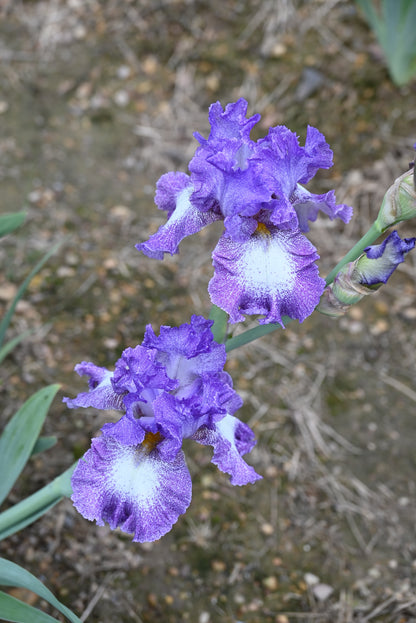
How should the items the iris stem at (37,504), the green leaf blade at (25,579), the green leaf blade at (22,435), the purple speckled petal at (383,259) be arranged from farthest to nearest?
1. the green leaf blade at (22,435)
2. the iris stem at (37,504)
3. the green leaf blade at (25,579)
4. the purple speckled petal at (383,259)

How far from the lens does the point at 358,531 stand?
1.96m

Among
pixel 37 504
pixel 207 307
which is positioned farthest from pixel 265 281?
pixel 207 307

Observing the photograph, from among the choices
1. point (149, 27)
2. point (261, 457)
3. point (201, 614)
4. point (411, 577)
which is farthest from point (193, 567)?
point (149, 27)

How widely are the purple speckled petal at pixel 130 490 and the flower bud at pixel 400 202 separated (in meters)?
0.57

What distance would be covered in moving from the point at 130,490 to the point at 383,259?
58 centimetres

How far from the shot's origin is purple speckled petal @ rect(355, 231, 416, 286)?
983 millimetres

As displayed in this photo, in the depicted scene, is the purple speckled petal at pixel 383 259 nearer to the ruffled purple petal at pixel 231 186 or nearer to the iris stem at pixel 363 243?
the iris stem at pixel 363 243

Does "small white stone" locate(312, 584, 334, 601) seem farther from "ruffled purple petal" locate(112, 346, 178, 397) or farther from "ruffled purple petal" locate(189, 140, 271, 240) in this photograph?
"ruffled purple petal" locate(189, 140, 271, 240)

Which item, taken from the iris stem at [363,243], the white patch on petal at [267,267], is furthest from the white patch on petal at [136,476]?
the iris stem at [363,243]

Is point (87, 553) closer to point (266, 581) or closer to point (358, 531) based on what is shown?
point (266, 581)

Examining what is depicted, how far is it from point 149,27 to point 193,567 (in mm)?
2709

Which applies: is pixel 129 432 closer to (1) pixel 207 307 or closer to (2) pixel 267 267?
(2) pixel 267 267

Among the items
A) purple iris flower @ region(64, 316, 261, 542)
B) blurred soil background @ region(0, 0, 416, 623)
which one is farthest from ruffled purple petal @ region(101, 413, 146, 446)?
blurred soil background @ region(0, 0, 416, 623)

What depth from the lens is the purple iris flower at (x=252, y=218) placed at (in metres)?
1.03
